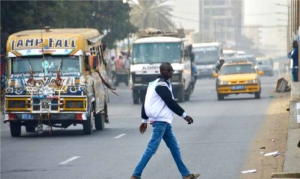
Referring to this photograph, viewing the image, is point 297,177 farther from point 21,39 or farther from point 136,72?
point 136,72

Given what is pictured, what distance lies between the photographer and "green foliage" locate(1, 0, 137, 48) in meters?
40.4

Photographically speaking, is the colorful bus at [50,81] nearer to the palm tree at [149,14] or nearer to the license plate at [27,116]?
the license plate at [27,116]

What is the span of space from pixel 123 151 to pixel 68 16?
31.8 m

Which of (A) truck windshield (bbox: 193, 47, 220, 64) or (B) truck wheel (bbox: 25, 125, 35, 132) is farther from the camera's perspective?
(A) truck windshield (bbox: 193, 47, 220, 64)

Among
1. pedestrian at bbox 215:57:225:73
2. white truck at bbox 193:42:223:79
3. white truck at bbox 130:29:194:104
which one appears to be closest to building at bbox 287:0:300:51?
pedestrian at bbox 215:57:225:73

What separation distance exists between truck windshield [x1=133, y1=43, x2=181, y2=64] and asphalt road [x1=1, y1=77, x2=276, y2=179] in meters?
9.15

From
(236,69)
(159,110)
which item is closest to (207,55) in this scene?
(236,69)

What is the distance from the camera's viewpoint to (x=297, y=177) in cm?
1244

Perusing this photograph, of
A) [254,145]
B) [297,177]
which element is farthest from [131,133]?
[297,177]

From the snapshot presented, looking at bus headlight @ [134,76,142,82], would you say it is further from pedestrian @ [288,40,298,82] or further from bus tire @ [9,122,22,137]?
bus tire @ [9,122,22,137]

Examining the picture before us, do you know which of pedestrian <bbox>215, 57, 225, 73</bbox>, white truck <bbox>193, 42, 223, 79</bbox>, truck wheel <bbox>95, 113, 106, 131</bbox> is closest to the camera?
truck wheel <bbox>95, 113, 106, 131</bbox>

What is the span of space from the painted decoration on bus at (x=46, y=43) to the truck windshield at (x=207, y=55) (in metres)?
50.9

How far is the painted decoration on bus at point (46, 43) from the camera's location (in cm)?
2242

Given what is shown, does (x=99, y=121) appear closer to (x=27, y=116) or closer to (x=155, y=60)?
(x=27, y=116)
